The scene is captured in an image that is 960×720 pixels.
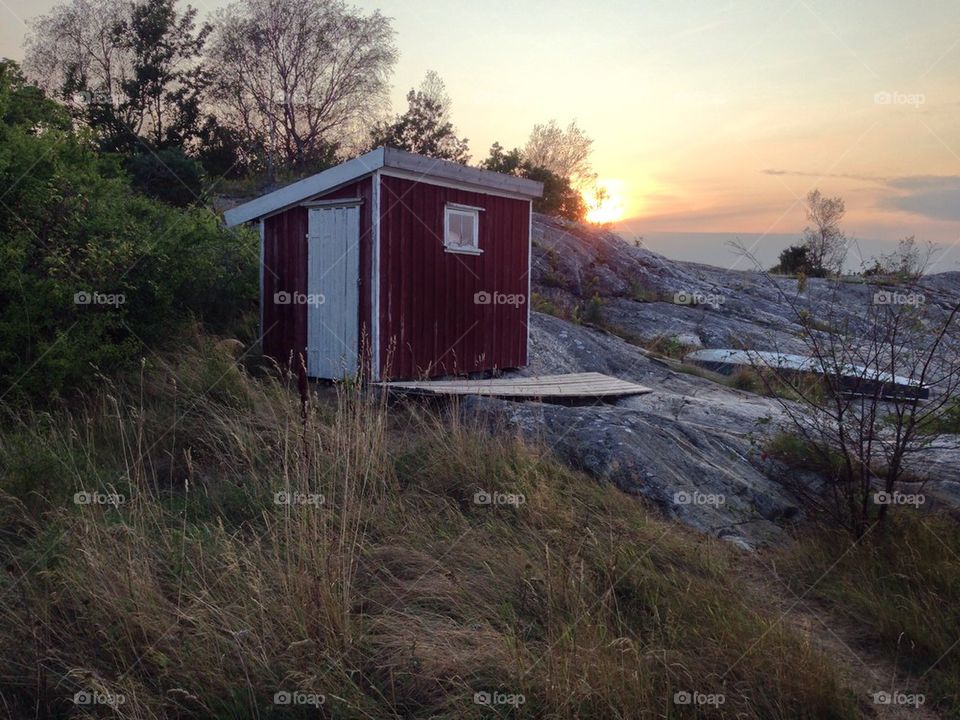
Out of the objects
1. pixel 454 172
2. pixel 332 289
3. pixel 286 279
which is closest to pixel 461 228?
pixel 454 172

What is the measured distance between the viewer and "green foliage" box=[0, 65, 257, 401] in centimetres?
792

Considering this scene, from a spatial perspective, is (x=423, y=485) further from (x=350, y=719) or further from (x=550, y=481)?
(x=350, y=719)

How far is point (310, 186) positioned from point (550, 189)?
1727 centimetres

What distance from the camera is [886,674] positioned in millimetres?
3828

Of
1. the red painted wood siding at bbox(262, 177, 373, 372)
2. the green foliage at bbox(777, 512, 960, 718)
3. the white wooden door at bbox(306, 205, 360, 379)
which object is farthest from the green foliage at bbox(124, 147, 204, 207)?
the green foliage at bbox(777, 512, 960, 718)

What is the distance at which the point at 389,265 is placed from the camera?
971 centimetres

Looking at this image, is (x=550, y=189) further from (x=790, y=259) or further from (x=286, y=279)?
(x=286, y=279)

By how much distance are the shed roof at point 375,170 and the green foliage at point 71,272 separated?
Answer: 1111 mm

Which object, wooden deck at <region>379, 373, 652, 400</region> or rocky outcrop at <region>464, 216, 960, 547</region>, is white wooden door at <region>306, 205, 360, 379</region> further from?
rocky outcrop at <region>464, 216, 960, 547</region>

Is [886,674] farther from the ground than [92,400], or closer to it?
closer to it

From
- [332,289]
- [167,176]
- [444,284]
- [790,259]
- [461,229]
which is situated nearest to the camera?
[332,289]

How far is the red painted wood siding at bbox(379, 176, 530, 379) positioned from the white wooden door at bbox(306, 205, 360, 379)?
0.48m

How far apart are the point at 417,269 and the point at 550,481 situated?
5.09m

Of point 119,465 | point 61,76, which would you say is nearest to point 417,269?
point 119,465
